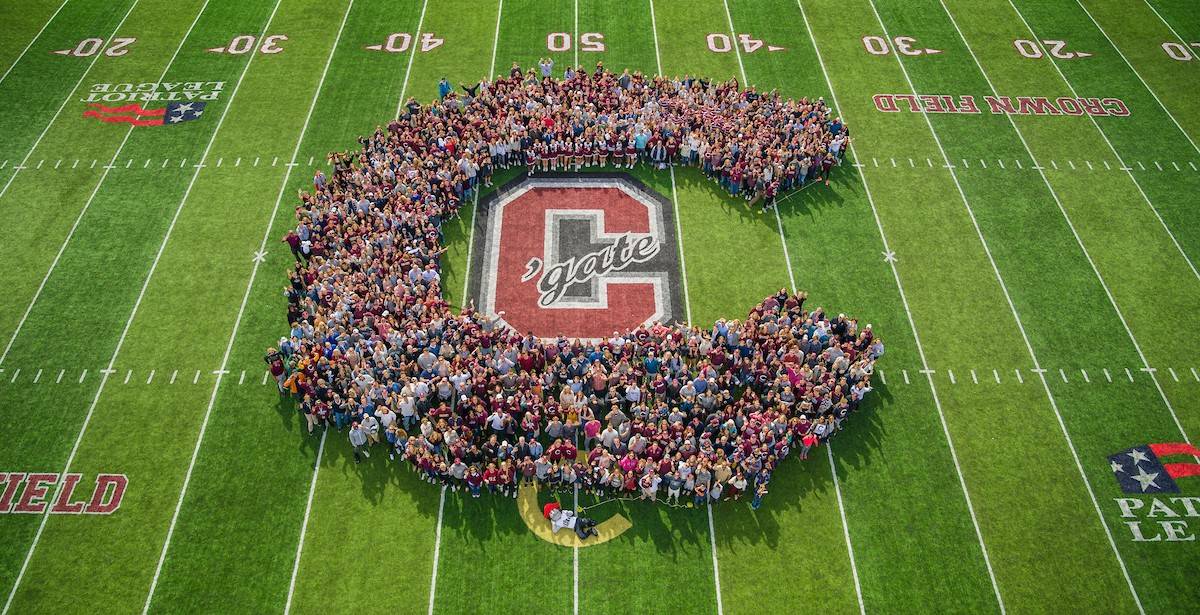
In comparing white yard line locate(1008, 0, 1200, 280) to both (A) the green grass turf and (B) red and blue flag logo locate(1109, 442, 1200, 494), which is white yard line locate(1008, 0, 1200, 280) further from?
(A) the green grass turf

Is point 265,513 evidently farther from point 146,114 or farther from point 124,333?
point 146,114

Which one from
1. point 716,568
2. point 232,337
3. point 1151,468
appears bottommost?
point 1151,468

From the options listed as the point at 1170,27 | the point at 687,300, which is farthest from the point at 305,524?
the point at 1170,27

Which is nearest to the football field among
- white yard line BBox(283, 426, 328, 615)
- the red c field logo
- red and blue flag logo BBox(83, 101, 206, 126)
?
white yard line BBox(283, 426, 328, 615)

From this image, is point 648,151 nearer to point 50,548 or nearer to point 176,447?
point 176,447

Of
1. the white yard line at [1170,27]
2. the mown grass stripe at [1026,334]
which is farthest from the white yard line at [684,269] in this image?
the white yard line at [1170,27]

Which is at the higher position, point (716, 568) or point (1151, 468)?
point (716, 568)
